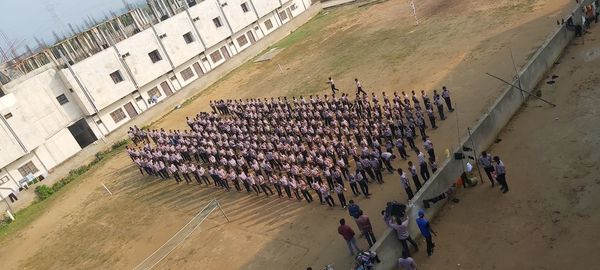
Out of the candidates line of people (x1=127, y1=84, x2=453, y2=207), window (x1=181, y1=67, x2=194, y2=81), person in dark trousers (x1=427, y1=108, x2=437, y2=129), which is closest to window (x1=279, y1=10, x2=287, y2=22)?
window (x1=181, y1=67, x2=194, y2=81)

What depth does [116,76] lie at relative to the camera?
1382 inches

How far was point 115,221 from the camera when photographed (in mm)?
22016

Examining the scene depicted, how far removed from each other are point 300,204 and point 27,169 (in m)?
23.3

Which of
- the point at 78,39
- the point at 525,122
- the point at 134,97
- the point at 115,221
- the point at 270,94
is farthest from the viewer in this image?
the point at 134,97

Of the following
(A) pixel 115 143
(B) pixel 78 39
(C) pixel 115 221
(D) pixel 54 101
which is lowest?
(C) pixel 115 221

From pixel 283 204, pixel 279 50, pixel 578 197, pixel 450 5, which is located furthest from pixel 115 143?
pixel 578 197

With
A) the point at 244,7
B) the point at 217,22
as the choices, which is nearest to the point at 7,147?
the point at 217,22

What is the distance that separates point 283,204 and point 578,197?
32.9 ft

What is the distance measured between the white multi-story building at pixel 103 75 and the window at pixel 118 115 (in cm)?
8

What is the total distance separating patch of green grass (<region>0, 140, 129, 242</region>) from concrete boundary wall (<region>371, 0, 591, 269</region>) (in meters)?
22.9

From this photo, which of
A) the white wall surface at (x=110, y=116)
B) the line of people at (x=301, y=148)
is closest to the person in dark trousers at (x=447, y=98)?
the line of people at (x=301, y=148)

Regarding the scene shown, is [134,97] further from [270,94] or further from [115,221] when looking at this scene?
[115,221]

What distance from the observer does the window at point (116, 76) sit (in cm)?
3488

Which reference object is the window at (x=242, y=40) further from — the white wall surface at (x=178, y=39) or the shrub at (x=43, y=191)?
the shrub at (x=43, y=191)
